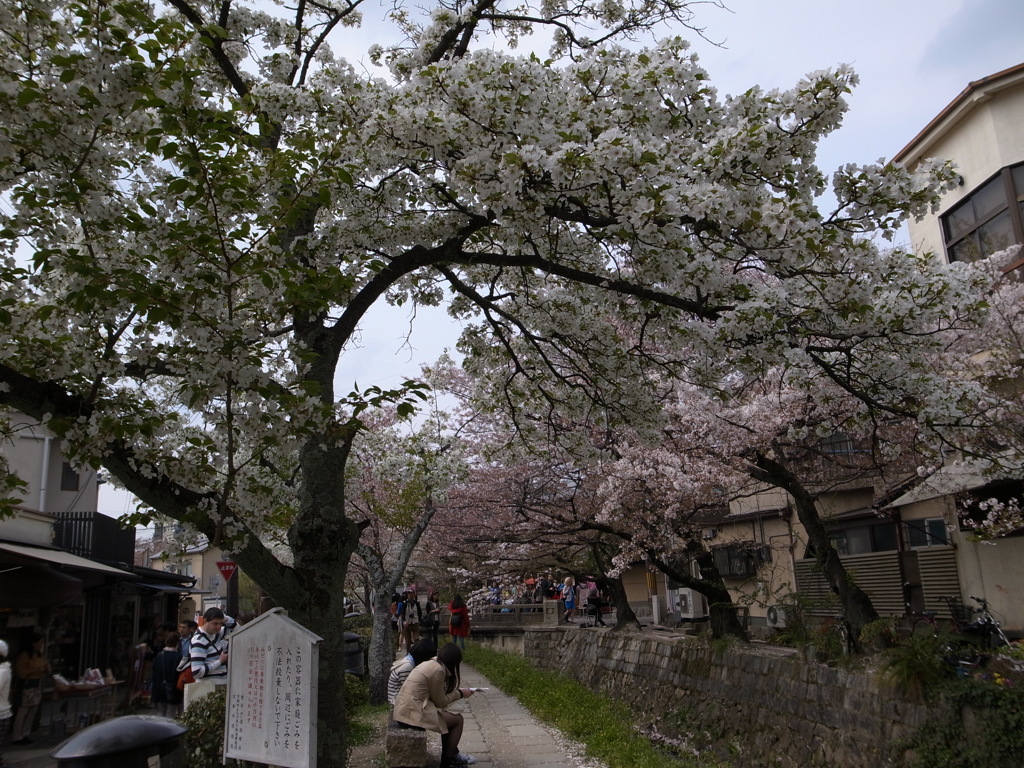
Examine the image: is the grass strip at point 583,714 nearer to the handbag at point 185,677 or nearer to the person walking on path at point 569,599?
the person walking on path at point 569,599

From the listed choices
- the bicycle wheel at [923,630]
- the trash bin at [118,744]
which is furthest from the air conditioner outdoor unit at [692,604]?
the trash bin at [118,744]

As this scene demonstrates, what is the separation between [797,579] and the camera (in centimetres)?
1712

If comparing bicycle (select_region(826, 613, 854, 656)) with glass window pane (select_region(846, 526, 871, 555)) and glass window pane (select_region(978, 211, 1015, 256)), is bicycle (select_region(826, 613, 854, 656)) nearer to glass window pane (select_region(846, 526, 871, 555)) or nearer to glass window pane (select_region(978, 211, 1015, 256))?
glass window pane (select_region(846, 526, 871, 555))

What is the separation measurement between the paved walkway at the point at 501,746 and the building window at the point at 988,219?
10.2 m

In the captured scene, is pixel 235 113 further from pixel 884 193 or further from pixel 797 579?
pixel 797 579

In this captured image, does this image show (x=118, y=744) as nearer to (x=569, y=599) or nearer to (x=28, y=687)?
(x=28, y=687)

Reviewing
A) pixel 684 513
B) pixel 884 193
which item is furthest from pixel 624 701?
pixel 884 193

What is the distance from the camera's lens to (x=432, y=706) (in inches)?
340

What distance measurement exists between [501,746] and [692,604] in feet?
26.9

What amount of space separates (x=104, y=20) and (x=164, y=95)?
51 cm

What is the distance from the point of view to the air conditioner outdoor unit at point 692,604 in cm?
1820

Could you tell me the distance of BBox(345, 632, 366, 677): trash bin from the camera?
655 inches

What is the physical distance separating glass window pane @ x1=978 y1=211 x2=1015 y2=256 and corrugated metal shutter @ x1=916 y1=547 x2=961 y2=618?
5.03 metres

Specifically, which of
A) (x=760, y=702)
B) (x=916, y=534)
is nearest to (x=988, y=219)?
(x=916, y=534)
